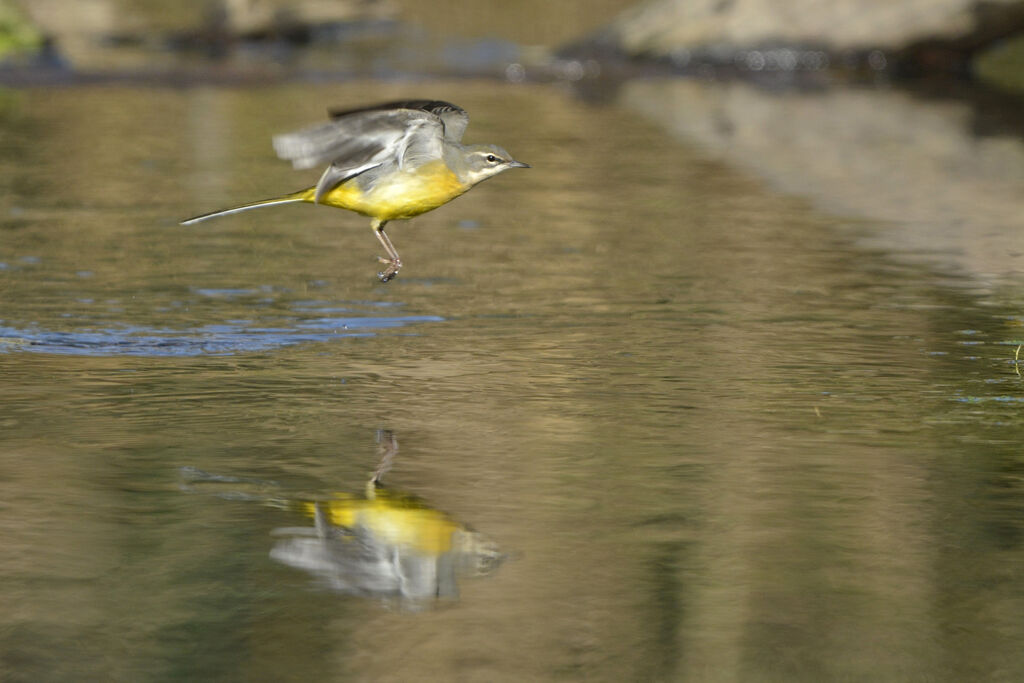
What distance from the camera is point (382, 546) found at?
20.3ft

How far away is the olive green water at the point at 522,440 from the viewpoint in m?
5.41

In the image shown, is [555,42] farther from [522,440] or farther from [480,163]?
[522,440]

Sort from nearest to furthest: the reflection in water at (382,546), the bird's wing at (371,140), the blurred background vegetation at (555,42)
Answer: the reflection in water at (382,546) → the bird's wing at (371,140) → the blurred background vegetation at (555,42)

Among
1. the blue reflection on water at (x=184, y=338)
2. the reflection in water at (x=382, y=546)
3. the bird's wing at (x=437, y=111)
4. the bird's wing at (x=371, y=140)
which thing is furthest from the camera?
the blue reflection on water at (x=184, y=338)

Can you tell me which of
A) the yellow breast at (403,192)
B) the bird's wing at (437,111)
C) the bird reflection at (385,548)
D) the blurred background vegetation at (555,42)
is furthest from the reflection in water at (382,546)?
the blurred background vegetation at (555,42)

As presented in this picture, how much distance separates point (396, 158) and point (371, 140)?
0.22 metres

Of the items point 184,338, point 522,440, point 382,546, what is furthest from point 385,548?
point 184,338

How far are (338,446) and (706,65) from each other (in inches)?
866

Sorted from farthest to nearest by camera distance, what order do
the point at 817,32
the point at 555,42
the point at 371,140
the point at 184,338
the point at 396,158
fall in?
1. the point at 555,42
2. the point at 817,32
3. the point at 184,338
4. the point at 396,158
5. the point at 371,140

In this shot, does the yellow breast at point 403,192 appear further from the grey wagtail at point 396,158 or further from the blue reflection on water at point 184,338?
Result: the blue reflection on water at point 184,338

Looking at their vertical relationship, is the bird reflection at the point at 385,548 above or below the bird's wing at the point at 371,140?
below

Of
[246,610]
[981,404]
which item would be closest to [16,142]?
[981,404]

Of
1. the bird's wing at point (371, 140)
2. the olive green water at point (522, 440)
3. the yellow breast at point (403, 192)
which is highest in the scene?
the bird's wing at point (371, 140)

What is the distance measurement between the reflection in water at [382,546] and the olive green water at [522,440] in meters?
0.03
